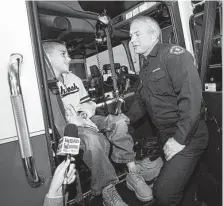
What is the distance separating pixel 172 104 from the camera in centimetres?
187

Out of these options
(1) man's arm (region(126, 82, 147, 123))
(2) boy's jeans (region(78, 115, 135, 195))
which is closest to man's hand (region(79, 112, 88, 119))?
(2) boy's jeans (region(78, 115, 135, 195))

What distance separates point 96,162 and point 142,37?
113 centimetres

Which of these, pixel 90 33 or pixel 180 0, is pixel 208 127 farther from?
pixel 90 33

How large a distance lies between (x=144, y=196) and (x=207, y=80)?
3.62ft

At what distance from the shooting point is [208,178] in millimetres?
1907

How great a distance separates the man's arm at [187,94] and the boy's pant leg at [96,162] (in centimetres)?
58

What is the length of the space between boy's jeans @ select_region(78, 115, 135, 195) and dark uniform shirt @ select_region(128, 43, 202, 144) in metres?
0.34

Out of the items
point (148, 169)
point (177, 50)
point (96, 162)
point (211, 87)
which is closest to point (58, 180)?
point (96, 162)

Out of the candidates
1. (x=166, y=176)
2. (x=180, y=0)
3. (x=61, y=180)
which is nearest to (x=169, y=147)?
(x=166, y=176)

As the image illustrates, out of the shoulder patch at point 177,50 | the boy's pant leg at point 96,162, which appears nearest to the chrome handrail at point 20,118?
the boy's pant leg at point 96,162

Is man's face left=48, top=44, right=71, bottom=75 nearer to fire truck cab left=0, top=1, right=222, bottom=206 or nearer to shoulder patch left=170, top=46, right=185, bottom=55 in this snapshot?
fire truck cab left=0, top=1, right=222, bottom=206

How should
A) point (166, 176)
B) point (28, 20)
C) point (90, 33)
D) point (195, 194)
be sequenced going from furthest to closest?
point (90, 33)
point (195, 194)
point (166, 176)
point (28, 20)

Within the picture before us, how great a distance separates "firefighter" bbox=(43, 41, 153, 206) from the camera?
167 cm

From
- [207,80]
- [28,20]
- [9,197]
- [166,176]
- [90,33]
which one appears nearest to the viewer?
[9,197]
